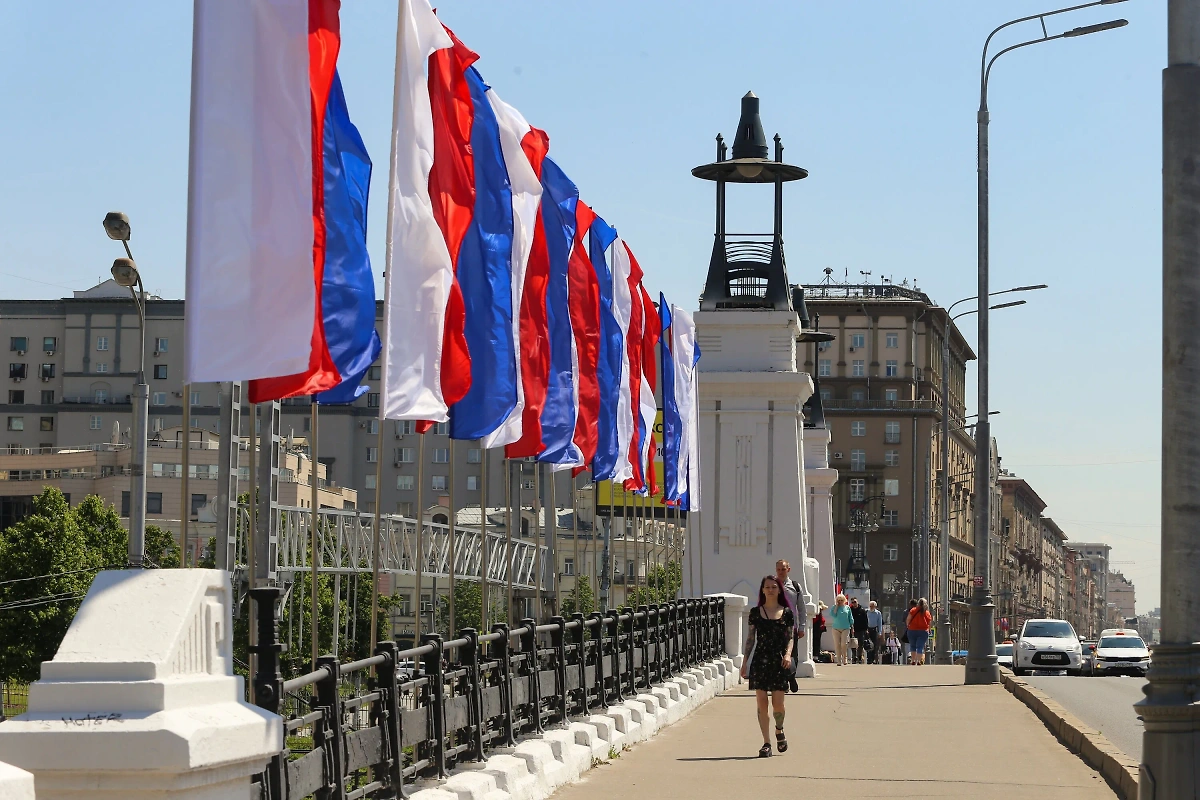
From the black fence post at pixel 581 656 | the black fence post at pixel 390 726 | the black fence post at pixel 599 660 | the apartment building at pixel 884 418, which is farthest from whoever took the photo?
the apartment building at pixel 884 418

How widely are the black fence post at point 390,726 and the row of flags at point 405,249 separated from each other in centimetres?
159

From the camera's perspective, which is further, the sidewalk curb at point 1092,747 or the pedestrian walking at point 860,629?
the pedestrian walking at point 860,629

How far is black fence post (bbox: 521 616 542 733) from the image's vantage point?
13234mm

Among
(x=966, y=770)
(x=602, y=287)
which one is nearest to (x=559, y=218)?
(x=602, y=287)

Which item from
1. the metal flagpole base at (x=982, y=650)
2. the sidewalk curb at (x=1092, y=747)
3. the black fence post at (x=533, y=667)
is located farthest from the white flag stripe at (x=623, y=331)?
the metal flagpole base at (x=982, y=650)

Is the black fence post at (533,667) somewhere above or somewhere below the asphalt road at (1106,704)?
above

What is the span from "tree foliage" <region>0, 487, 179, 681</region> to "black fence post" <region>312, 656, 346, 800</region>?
66626mm

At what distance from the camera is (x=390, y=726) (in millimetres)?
9414

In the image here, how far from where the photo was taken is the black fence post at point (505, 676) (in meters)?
12.3

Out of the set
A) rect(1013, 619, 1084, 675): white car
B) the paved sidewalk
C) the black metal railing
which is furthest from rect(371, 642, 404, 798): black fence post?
rect(1013, 619, 1084, 675): white car

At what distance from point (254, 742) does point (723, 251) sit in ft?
86.6

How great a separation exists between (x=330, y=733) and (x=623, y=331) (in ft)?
44.4

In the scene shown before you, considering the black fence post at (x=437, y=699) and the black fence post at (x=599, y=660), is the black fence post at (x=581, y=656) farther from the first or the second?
the black fence post at (x=437, y=699)

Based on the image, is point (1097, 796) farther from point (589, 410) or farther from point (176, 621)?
point (176, 621)
